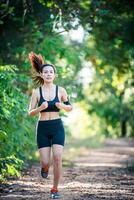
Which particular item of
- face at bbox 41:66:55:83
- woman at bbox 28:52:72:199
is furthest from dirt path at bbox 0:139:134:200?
face at bbox 41:66:55:83

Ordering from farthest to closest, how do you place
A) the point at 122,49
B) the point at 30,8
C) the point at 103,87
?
the point at 103,87, the point at 122,49, the point at 30,8

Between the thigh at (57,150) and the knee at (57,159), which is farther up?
the thigh at (57,150)

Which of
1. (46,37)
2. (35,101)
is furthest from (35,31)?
(35,101)

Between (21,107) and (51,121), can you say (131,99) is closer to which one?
(21,107)

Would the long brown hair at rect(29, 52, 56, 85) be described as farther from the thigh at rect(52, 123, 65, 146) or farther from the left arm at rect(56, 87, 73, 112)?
the thigh at rect(52, 123, 65, 146)

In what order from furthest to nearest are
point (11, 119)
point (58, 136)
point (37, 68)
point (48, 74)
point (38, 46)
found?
point (38, 46) → point (11, 119) → point (37, 68) → point (48, 74) → point (58, 136)

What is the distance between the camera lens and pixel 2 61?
620 inches

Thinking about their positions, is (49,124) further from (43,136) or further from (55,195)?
(55,195)

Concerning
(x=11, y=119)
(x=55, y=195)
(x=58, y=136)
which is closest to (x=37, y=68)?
(x=58, y=136)

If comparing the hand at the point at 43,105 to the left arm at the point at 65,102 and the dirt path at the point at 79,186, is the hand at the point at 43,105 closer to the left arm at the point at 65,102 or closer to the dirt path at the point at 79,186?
the left arm at the point at 65,102

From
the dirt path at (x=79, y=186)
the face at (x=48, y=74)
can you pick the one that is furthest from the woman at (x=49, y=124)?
the dirt path at (x=79, y=186)

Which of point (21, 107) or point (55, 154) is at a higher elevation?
point (21, 107)

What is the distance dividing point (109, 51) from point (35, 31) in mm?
6477

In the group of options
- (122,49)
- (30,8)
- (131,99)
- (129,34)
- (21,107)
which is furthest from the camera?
(131,99)
